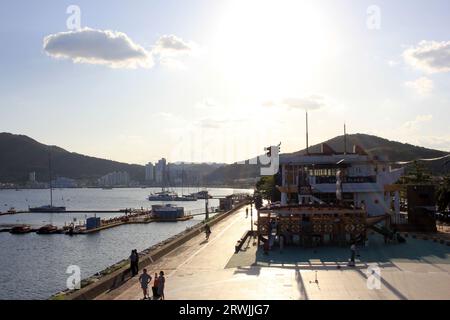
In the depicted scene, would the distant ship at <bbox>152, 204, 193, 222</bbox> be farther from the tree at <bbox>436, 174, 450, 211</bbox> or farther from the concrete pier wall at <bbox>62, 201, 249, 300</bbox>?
the concrete pier wall at <bbox>62, 201, 249, 300</bbox>

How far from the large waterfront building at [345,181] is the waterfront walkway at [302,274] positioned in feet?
27.8

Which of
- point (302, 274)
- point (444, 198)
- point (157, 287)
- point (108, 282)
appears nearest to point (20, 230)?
point (444, 198)

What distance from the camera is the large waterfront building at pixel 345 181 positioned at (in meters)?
44.2

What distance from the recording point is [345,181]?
44562 millimetres

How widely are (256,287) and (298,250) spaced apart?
11.4 m

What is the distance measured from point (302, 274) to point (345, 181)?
20.9 meters

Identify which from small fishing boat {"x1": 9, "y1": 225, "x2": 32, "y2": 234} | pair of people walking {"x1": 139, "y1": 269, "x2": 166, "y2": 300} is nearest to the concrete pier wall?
pair of people walking {"x1": 139, "y1": 269, "x2": 166, "y2": 300}

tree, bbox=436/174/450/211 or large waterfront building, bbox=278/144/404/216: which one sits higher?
large waterfront building, bbox=278/144/404/216

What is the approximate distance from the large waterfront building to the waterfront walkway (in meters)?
8.48

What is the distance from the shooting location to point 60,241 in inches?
2931

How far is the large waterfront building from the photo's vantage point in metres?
44.2

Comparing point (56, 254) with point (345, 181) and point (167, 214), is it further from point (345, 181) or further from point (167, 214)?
point (167, 214)

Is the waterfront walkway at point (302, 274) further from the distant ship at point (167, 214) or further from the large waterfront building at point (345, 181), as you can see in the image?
the distant ship at point (167, 214)

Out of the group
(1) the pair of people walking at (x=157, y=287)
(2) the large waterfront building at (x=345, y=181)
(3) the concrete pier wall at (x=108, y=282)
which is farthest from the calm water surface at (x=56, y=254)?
(2) the large waterfront building at (x=345, y=181)
